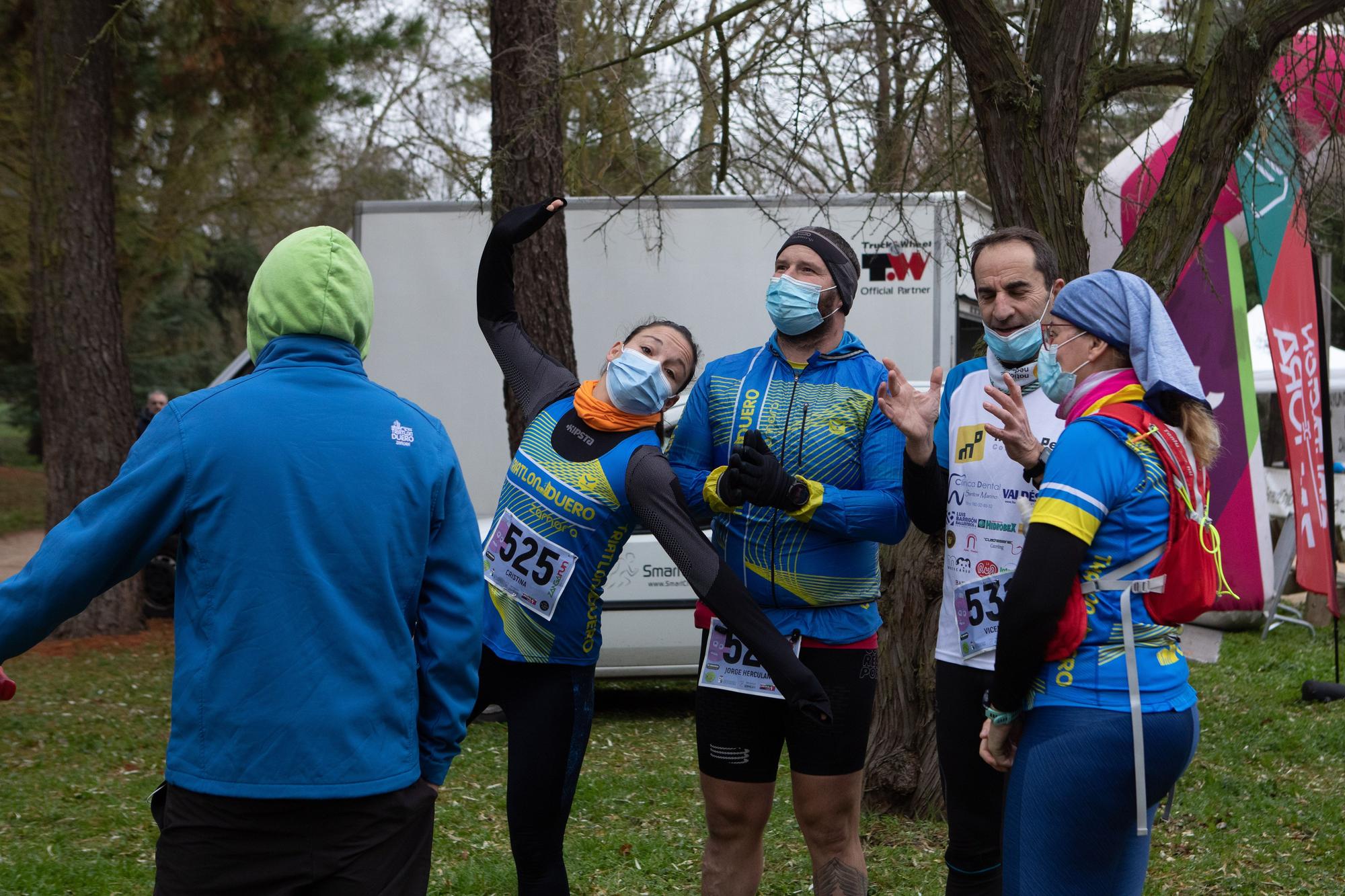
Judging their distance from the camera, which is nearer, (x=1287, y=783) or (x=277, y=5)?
(x=1287, y=783)

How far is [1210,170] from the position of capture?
180 inches

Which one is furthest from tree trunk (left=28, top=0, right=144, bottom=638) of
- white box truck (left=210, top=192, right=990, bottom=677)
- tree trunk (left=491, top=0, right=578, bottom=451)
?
tree trunk (left=491, top=0, right=578, bottom=451)

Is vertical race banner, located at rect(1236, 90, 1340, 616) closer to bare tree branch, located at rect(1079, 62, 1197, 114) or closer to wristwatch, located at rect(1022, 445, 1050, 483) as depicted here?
bare tree branch, located at rect(1079, 62, 1197, 114)

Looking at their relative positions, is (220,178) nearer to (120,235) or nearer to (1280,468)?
(120,235)

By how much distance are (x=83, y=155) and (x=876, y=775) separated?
Answer: 28.3 ft

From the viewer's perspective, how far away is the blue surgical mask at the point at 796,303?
342 centimetres

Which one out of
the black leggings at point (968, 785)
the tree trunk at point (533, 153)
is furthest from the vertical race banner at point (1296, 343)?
the black leggings at point (968, 785)

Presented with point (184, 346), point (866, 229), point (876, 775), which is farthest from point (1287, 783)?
point (184, 346)

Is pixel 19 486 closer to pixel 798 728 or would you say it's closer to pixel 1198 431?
pixel 798 728

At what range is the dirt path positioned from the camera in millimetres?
16797

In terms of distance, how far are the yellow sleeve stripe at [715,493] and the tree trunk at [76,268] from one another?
8.30 metres

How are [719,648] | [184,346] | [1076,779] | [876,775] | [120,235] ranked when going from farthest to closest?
[184,346], [120,235], [876,775], [719,648], [1076,779]

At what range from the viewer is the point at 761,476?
3.07 metres

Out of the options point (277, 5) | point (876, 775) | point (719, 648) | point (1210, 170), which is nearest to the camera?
point (719, 648)
